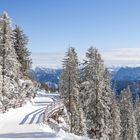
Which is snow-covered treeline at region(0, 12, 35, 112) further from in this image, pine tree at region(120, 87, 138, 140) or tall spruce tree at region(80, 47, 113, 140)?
pine tree at region(120, 87, 138, 140)

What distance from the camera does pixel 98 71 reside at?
166 ft

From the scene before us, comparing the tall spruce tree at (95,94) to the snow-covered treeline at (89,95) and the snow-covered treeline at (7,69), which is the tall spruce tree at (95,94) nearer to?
the snow-covered treeline at (89,95)

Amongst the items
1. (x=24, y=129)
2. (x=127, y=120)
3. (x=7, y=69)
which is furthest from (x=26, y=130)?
(x=127, y=120)

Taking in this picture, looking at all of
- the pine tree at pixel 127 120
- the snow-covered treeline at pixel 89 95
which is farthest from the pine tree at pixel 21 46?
the pine tree at pixel 127 120

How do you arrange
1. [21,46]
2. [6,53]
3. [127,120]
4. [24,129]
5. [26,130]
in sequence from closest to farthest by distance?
[26,130] → [24,129] → [6,53] → [21,46] → [127,120]

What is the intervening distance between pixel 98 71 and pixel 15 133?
22876mm

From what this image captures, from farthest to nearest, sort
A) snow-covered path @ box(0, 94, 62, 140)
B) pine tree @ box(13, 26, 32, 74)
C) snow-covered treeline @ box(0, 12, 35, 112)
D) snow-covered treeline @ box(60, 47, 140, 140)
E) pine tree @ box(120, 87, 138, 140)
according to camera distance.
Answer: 1. pine tree @ box(120, 87, 138, 140)
2. pine tree @ box(13, 26, 32, 74)
3. snow-covered treeline @ box(60, 47, 140, 140)
4. snow-covered treeline @ box(0, 12, 35, 112)
5. snow-covered path @ box(0, 94, 62, 140)

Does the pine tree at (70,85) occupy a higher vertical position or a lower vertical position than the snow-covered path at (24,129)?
higher

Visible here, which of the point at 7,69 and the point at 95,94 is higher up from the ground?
the point at 7,69

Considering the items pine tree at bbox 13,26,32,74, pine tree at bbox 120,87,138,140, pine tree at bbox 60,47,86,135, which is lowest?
pine tree at bbox 120,87,138,140

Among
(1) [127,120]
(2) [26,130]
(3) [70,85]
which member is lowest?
(1) [127,120]

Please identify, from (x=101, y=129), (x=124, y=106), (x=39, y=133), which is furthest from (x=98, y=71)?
(x=124, y=106)

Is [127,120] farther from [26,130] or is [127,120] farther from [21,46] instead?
[26,130]

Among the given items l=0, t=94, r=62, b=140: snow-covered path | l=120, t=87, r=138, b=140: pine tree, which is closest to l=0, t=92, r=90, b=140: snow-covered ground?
l=0, t=94, r=62, b=140: snow-covered path
